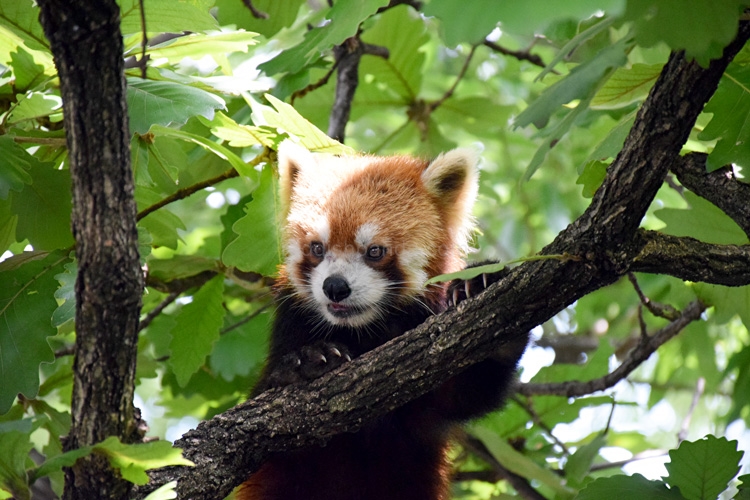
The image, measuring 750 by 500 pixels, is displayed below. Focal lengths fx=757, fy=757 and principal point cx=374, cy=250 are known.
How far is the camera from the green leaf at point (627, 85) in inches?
92.8

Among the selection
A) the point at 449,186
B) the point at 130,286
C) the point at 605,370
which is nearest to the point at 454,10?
the point at 130,286

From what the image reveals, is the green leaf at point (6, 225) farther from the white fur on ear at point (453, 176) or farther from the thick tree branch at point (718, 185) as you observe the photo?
the thick tree branch at point (718, 185)

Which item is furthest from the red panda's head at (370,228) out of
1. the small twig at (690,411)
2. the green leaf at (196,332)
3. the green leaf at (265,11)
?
the small twig at (690,411)

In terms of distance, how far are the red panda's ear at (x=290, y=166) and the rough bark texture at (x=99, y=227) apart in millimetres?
1669

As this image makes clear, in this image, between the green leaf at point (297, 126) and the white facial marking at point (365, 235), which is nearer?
the green leaf at point (297, 126)

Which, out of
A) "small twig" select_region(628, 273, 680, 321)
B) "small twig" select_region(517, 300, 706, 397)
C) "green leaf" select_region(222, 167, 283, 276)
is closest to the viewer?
"green leaf" select_region(222, 167, 283, 276)

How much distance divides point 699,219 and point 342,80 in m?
1.94

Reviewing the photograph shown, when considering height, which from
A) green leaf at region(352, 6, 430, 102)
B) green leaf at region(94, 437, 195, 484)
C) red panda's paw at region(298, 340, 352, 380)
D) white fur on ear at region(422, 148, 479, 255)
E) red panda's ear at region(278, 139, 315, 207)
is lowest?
green leaf at region(94, 437, 195, 484)

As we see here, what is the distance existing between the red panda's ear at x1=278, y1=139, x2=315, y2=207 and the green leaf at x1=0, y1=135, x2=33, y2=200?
3.89 ft

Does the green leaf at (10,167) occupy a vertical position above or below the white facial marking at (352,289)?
below

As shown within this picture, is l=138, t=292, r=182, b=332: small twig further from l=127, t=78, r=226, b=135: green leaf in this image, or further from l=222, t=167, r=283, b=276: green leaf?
l=127, t=78, r=226, b=135: green leaf

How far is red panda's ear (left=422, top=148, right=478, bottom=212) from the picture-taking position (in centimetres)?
348

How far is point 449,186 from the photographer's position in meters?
3.54

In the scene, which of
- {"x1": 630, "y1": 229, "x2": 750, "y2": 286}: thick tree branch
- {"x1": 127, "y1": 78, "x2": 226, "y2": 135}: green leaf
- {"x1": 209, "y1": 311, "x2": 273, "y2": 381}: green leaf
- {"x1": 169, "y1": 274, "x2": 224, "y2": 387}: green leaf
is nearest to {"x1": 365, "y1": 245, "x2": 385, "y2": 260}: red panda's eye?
{"x1": 169, "y1": 274, "x2": 224, "y2": 387}: green leaf
